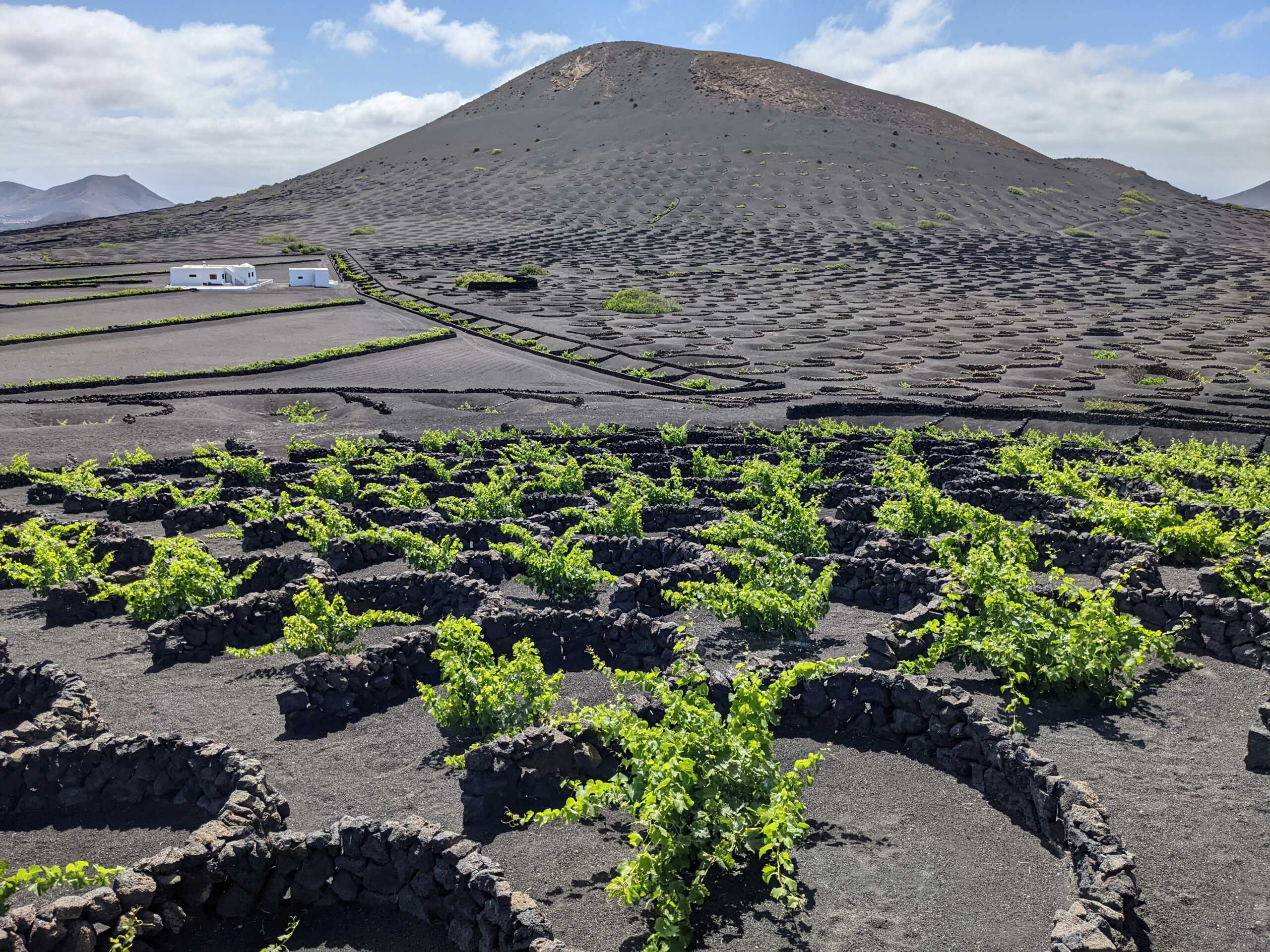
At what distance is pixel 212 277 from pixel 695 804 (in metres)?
82.7

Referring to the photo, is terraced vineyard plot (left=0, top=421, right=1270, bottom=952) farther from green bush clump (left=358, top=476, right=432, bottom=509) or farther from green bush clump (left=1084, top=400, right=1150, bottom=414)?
green bush clump (left=1084, top=400, right=1150, bottom=414)

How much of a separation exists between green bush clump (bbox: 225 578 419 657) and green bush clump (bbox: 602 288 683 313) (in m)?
55.1

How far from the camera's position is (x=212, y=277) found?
81.1 m

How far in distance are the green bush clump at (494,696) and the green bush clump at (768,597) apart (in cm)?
317

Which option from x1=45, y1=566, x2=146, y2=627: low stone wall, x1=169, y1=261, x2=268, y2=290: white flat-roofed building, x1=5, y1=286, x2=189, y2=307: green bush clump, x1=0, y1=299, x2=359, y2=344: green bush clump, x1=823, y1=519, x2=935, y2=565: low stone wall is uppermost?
x1=169, y1=261, x2=268, y2=290: white flat-roofed building

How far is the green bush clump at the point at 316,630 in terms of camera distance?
1416 cm

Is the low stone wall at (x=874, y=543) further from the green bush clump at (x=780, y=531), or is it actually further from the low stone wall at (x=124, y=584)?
the low stone wall at (x=124, y=584)

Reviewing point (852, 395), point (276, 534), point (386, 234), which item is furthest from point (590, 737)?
point (386, 234)

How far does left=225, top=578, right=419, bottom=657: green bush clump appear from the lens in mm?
14156

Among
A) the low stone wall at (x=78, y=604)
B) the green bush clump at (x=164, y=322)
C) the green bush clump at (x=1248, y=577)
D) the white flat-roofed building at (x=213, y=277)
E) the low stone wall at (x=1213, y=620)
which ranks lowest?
the low stone wall at (x=78, y=604)

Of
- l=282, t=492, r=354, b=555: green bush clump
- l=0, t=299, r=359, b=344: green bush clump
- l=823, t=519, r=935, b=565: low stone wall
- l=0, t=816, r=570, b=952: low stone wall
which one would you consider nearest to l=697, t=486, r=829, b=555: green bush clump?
l=823, t=519, r=935, b=565: low stone wall

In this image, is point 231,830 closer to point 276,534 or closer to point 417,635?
point 417,635

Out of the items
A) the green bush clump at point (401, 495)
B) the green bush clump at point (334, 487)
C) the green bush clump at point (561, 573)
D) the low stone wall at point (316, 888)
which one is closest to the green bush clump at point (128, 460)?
the green bush clump at point (334, 487)

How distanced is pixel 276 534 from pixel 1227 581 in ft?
58.5
